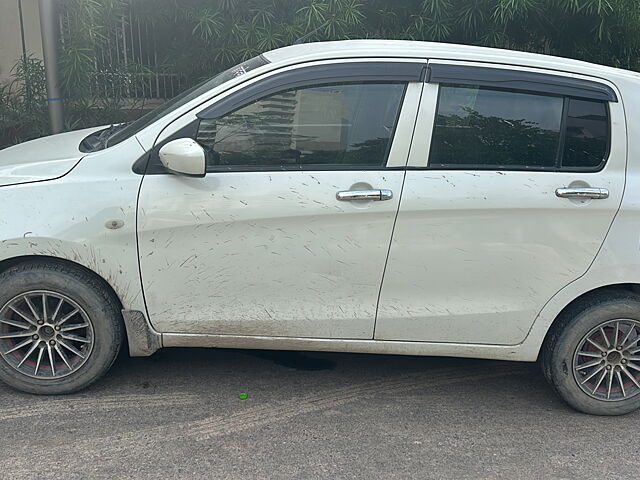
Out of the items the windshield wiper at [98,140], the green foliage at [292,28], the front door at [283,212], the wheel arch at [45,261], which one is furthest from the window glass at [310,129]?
the green foliage at [292,28]

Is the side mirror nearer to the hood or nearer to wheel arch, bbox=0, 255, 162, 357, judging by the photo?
the hood

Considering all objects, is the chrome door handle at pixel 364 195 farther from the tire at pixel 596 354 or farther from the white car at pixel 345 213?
the tire at pixel 596 354

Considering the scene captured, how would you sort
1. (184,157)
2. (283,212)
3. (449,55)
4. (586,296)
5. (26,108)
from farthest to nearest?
1. (26,108)
2. (586,296)
3. (449,55)
4. (283,212)
5. (184,157)

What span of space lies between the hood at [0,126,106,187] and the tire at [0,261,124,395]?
17.3 inches

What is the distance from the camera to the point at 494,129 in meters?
3.37

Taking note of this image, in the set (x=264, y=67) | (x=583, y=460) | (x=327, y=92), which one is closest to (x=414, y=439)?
(x=583, y=460)

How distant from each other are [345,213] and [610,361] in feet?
5.46

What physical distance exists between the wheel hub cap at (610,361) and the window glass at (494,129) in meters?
0.96

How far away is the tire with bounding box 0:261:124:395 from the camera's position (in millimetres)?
3318

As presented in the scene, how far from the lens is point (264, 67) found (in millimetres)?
3369

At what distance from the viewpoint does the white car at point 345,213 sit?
3246 mm

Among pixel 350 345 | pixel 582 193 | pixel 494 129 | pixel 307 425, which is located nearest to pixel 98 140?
pixel 350 345

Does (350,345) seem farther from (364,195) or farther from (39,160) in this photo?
(39,160)

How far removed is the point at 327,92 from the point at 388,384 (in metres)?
1.71
